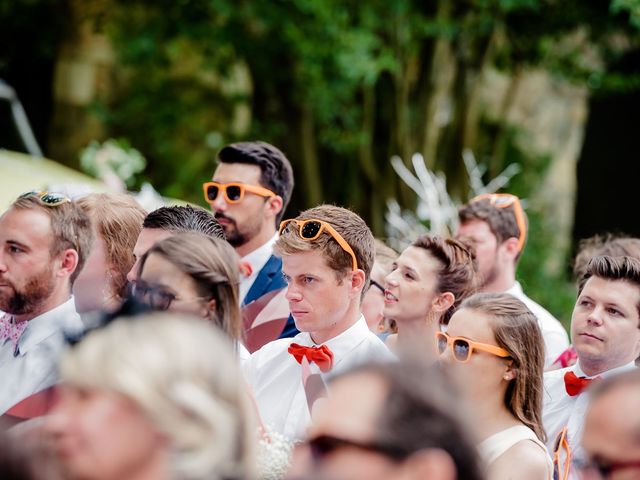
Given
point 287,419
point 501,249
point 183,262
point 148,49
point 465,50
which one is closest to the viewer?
point 183,262

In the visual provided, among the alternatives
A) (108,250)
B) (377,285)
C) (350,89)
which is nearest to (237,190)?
(377,285)

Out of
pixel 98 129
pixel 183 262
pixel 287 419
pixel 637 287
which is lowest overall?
pixel 98 129

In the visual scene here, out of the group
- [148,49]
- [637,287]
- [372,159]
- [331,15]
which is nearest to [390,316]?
[637,287]

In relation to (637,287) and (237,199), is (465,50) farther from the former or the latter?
(637,287)

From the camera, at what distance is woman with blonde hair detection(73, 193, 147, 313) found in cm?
393

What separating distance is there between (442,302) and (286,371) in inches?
39.7

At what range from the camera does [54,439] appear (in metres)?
1.88

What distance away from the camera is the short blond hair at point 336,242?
12.8ft

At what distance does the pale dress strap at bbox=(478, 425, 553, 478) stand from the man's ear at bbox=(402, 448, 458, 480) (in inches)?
57.6

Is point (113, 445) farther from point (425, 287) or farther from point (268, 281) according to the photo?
point (268, 281)

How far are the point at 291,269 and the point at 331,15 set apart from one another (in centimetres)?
615

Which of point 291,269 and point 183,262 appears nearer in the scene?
point 183,262

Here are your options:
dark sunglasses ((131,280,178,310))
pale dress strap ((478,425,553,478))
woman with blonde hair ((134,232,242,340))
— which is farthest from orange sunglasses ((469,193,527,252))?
dark sunglasses ((131,280,178,310))

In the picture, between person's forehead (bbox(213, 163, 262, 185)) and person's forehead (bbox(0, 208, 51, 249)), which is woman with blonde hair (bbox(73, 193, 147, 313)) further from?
person's forehead (bbox(213, 163, 262, 185))
